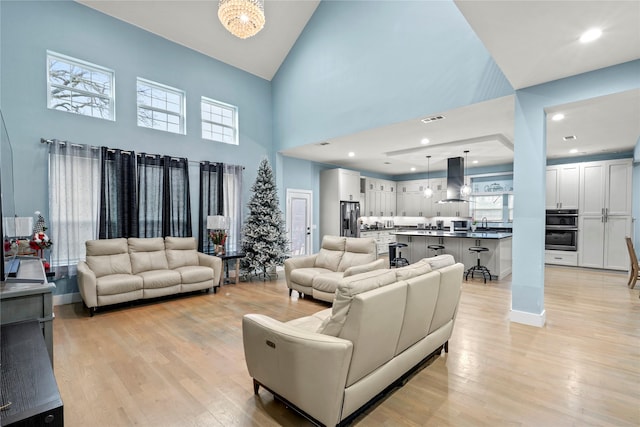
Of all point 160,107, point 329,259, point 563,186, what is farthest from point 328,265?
point 563,186

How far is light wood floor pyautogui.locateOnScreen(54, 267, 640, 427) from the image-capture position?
2090 mm

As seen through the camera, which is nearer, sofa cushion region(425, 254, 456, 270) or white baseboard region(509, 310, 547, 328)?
sofa cushion region(425, 254, 456, 270)

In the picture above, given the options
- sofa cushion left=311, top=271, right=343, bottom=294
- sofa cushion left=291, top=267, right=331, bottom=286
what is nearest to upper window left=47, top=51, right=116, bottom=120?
sofa cushion left=291, top=267, right=331, bottom=286

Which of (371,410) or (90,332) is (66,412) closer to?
(90,332)

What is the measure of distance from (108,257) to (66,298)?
906 mm

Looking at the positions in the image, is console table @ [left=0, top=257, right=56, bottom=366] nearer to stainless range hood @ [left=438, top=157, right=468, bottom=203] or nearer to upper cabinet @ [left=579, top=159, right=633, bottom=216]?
stainless range hood @ [left=438, top=157, right=468, bottom=203]

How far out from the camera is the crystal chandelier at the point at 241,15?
395 cm

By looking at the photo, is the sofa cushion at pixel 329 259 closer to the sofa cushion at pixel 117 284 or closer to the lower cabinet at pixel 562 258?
the sofa cushion at pixel 117 284

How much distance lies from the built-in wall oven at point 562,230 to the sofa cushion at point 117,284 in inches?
364

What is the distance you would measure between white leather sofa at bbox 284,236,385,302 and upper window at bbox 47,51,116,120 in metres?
4.18

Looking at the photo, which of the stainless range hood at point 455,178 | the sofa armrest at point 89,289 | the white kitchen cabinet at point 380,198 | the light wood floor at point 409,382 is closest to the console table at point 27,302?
the light wood floor at point 409,382

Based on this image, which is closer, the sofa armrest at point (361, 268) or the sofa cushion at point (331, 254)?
the sofa armrest at point (361, 268)

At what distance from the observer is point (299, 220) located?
8.20 m

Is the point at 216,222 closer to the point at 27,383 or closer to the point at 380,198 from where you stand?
the point at 27,383
